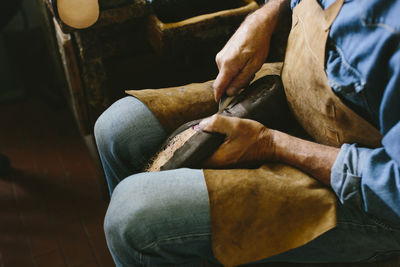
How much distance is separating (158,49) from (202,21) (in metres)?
0.21

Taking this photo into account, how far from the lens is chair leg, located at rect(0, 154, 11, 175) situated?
5.60ft

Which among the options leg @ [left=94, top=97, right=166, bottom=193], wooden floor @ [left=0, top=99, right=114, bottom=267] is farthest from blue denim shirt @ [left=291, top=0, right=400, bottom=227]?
wooden floor @ [left=0, top=99, right=114, bottom=267]

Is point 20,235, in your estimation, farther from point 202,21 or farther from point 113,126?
point 202,21

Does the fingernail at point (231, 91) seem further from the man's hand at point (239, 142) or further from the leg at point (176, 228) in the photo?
the leg at point (176, 228)

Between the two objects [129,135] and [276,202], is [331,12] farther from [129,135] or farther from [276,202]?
[129,135]

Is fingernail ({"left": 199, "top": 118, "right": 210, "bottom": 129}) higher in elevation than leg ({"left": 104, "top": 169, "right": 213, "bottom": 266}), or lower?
higher

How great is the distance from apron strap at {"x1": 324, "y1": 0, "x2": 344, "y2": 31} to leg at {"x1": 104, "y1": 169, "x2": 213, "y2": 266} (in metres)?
0.45

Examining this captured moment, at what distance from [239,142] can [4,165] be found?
1416mm

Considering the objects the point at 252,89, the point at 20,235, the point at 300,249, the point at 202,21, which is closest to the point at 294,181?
the point at 300,249

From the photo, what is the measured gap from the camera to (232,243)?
0.72 meters

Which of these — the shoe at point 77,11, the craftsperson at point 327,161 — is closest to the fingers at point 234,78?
the craftsperson at point 327,161

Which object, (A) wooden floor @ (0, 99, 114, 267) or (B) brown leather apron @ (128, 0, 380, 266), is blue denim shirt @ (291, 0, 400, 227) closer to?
(B) brown leather apron @ (128, 0, 380, 266)

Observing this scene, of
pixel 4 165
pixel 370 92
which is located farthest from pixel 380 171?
pixel 4 165

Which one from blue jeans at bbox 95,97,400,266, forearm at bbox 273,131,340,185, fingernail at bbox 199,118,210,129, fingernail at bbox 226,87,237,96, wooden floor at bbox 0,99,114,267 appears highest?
fingernail at bbox 226,87,237,96
